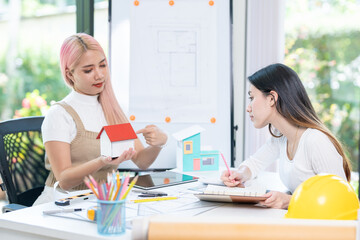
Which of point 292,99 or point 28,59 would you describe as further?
point 28,59

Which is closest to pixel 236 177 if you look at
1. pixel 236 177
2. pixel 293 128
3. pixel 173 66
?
pixel 236 177

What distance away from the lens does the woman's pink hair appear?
2.07m

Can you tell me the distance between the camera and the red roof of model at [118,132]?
1723mm

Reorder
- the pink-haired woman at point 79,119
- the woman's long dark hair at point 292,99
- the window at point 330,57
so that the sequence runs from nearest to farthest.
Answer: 1. the woman's long dark hair at point 292,99
2. the pink-haired woman at point 79,119
3. the window at point 330,57

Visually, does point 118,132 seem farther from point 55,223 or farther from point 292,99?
point 292,99

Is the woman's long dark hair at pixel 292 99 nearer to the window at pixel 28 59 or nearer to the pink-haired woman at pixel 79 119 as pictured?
the pink-haired woman at pixel 79 119

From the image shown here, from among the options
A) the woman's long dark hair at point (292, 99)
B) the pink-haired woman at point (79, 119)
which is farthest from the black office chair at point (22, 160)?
the woman's long dark hair at point (292, 99)

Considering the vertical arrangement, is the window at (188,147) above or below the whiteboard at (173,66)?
below

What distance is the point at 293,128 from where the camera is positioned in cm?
188

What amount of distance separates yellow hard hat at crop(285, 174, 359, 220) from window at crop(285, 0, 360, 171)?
3402 mm

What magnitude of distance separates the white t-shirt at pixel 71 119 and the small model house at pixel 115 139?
12.4 inches

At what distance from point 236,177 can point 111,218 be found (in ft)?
2.68

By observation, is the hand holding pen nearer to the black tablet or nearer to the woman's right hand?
the woman's right hand

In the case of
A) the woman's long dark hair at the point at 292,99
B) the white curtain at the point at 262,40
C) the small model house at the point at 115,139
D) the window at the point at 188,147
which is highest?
the white curtain at the point at 262,40
